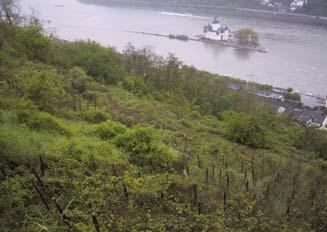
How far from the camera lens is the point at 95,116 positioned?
23.3 feet

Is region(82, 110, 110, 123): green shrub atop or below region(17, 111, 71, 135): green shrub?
below

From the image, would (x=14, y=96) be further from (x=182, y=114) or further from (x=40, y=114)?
(x=182, y=114)

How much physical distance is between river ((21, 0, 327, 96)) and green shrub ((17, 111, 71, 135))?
17074 millimetres

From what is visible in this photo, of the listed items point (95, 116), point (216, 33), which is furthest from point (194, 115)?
point (216, 33)

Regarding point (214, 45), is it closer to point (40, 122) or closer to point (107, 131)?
point (107, 131)

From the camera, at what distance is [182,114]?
1127cm

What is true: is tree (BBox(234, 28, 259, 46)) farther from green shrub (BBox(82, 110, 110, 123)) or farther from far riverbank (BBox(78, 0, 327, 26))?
green shrub (BBox(82, 110, 110, 123))

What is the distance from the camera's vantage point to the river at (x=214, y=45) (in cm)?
2252

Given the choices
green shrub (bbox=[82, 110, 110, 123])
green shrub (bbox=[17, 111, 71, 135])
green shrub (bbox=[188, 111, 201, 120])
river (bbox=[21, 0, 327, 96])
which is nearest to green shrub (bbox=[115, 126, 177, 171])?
green shrub (bbox=[17, 111, 71, 135])

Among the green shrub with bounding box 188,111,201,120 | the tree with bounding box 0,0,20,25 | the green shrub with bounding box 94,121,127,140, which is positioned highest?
the tree with bounding box 0,0,20,25

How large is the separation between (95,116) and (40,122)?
5.87 feet

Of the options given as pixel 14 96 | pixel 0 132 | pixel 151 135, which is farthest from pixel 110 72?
pixel 0 132

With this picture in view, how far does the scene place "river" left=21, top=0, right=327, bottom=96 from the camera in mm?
22516

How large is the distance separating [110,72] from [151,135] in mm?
7514
